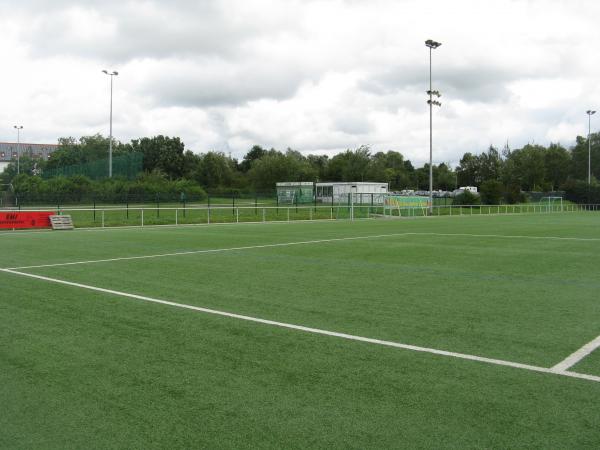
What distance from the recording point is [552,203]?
225 feet

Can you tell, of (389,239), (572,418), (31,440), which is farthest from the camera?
(389,239)

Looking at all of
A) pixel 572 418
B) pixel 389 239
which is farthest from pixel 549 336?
pixel 389 239

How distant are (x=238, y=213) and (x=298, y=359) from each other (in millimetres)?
35991

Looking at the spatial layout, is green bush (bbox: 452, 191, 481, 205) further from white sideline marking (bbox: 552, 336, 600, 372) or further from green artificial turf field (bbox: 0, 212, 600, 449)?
white sideline marking (bbox: 552, 336, 600, 372)

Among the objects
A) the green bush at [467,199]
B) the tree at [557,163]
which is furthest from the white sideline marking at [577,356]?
the tree at [557,163]

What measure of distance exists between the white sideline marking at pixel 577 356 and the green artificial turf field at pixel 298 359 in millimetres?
55

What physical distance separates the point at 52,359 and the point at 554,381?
14.2 feet

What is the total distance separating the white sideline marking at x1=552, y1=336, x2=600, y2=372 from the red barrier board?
24.9m

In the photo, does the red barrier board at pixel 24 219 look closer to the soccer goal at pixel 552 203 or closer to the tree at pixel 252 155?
the soccer goal at pixel 552 203

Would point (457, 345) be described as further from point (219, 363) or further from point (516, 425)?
point (219, 363)

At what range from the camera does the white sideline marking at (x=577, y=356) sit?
4891 mm

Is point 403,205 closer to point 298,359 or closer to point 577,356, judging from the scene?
point 577,356

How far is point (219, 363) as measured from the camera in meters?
5.04

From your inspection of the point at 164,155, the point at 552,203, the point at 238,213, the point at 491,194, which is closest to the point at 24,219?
the point at 238,213
